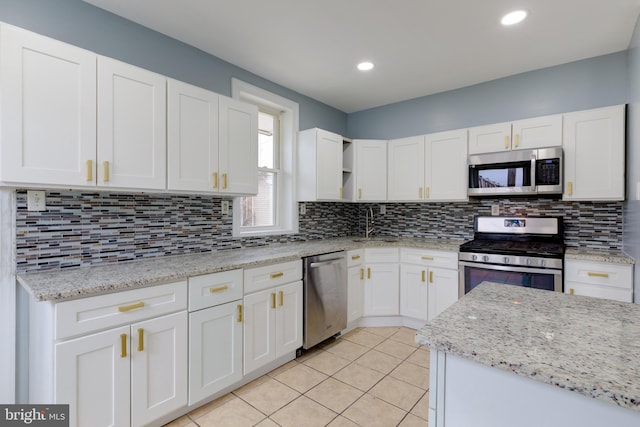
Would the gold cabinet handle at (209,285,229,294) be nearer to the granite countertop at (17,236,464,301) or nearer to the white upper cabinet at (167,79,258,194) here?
the granite countertop at (17,236,464,301)

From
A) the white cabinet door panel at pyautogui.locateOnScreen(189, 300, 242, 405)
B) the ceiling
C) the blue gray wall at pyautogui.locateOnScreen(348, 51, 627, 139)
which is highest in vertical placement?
the ceiling

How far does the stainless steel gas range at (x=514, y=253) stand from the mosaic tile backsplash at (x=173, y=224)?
12cm

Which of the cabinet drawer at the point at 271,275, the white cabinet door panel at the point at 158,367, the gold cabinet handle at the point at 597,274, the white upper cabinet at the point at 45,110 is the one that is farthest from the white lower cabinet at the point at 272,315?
the gold cabinet handle at the point at 597,274

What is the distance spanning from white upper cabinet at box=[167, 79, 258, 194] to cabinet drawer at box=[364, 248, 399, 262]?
1.45 meters

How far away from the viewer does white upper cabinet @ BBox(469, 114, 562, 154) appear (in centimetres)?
279

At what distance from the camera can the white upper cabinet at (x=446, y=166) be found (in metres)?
3.24

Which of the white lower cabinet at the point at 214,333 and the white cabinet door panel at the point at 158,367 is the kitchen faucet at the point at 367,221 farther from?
the white cabinet door panel at the point at 158,367

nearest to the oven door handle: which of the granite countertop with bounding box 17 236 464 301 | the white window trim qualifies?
the granite countertop with bounding box 17 236 464 301

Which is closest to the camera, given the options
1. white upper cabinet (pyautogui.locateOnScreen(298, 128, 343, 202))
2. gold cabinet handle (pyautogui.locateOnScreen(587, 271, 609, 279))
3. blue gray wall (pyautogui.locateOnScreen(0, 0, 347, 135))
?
blue gray wall (pyautogui.locateOnScreen(0, 0, 347, 135))

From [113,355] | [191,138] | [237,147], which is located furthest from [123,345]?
[237,147]

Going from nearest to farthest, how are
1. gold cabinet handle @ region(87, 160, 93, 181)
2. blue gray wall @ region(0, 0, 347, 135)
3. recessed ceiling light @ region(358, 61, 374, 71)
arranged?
gold cabinet handle @ region(87, 160, 93, 181), blue gray wall @ region(0, 0, 347, 135), recessed ceiling light @ region(358, 61, 374, 71)

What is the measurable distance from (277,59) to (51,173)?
76.2 inches

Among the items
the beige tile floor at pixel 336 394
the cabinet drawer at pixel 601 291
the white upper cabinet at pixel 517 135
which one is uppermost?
the white upper cabinet at pixel 517 135

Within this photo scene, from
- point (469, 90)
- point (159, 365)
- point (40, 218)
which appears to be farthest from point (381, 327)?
point (40, 218)
